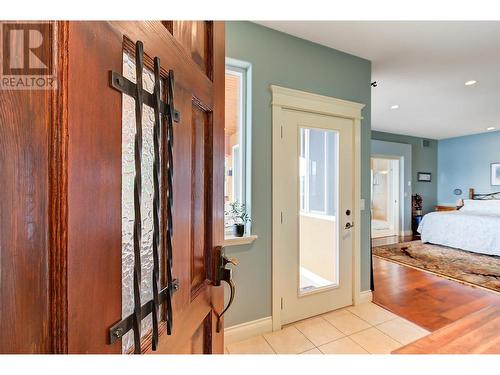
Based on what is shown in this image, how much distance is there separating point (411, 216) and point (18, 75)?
26.3 ft

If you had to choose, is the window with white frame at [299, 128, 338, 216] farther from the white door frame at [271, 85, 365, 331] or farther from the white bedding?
the white bedding

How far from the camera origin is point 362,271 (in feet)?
8.65

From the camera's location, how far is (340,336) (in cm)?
206

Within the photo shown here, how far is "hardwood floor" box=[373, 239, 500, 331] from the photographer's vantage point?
241cm

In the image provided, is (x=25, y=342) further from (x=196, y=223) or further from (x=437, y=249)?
(x=437, y=249)

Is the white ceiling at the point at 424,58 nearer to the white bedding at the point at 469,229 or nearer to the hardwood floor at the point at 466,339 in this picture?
the white bedding at the point at 469,229

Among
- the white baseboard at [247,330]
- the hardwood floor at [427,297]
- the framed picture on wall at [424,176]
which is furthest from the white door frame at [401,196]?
the white baseboard at [247,330]

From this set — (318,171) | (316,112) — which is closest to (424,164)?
(318,171)

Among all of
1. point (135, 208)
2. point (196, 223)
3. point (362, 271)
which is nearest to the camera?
point (135, 208)

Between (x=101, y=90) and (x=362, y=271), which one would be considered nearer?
(x=101, y=90)

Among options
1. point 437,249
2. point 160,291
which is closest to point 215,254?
point 160,291

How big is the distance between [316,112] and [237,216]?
1235 millimetres

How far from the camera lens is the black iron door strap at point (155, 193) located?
49 cm

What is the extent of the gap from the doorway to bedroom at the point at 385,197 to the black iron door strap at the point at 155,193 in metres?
6.69
